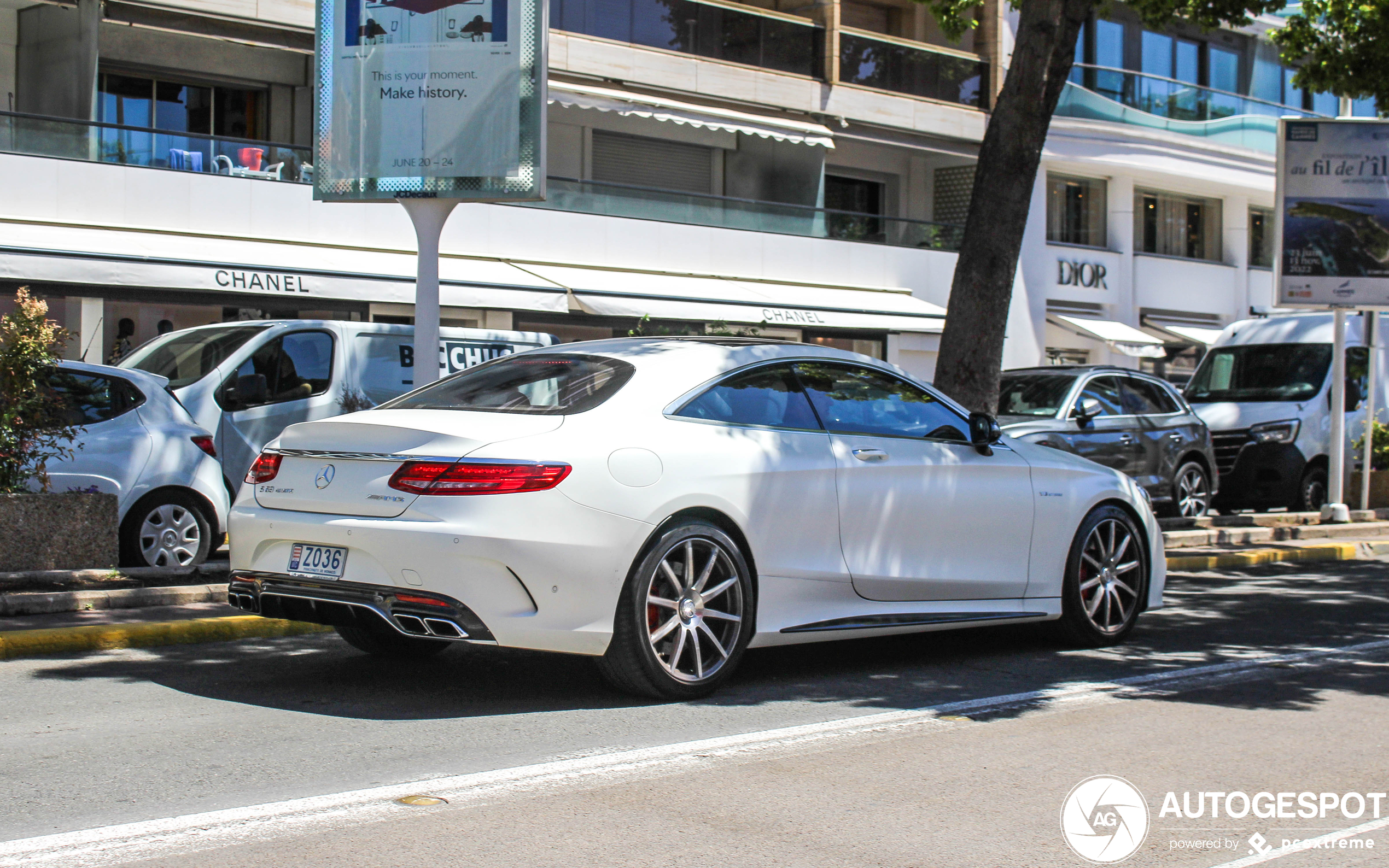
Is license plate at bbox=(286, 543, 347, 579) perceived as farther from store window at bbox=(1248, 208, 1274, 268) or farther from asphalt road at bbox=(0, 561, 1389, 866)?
store window at bbox=(1248, 208, 1274, 268)

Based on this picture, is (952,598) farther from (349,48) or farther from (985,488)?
(349,48)

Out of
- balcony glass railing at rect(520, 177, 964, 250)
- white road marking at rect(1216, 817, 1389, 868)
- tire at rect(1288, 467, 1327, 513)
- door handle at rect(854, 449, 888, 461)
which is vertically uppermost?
balcony glass railing at rect(520, 177, 964, 250)

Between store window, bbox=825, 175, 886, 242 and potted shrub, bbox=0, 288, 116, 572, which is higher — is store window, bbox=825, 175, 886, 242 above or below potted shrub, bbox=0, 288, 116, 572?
above

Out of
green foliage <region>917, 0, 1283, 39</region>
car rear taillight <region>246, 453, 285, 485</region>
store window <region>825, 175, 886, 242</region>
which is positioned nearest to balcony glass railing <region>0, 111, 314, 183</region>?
green foliage <region>917, 0, 1283, 39</region>

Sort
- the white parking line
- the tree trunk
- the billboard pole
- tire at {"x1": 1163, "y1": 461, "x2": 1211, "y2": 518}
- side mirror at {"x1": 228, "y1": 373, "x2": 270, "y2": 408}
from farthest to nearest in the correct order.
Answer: tire at {"x1": 1163, "y1": 461, "x2": 1211, "y2": 518}, the tree trunk, side mirror at {"x1": 228, "y1": 373, "x2": 270, "y2": 408}, the billboard pole, the white parking line

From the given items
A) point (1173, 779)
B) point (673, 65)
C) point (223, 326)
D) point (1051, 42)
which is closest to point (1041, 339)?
point (673, 65)

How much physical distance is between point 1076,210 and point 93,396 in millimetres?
26549

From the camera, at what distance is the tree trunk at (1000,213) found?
517 inches

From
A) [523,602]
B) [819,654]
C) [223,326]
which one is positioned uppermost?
[223,326]

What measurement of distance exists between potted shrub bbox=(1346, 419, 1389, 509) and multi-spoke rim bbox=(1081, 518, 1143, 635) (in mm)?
10329

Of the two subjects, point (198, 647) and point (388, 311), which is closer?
point (198, 647)

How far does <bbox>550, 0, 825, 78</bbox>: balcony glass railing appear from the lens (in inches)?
947

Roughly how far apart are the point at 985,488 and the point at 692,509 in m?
1.91

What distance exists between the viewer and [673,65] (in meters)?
25.0
